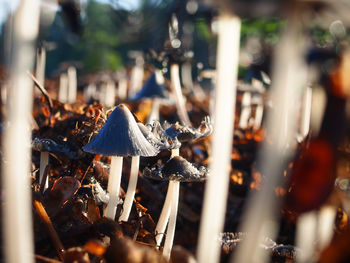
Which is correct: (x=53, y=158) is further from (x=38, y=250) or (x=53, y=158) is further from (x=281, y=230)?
(x=281, y=230)

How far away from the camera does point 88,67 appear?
931 inches

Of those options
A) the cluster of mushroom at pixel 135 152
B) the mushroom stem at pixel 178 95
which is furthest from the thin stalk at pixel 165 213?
the mushroom stem at pixel 178 95

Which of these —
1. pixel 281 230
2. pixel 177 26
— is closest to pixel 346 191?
pixel 281 230

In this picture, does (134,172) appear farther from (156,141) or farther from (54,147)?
(54,147)

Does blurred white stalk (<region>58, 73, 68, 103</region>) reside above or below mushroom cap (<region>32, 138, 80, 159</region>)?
above

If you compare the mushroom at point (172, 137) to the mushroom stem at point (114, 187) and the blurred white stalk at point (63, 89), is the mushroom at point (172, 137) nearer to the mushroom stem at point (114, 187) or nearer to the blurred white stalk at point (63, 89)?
the mushroom stem at point (114, 187)

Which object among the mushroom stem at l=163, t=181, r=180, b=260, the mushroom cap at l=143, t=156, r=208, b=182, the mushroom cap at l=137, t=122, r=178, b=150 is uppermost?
the mushroom cap at l=137, t=122, r=178, b=150

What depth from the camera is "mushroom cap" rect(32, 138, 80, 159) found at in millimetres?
1554

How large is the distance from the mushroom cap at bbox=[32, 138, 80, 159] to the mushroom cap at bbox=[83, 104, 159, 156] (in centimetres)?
34

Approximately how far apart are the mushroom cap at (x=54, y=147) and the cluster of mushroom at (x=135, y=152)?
0.98 feet

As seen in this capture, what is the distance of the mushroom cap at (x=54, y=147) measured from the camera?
155cm

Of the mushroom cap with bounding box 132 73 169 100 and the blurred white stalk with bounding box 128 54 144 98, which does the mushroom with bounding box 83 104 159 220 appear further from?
the blurred white stalk with bounding box 128 54 144 98

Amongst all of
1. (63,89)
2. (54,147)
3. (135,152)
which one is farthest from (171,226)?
(63,89)

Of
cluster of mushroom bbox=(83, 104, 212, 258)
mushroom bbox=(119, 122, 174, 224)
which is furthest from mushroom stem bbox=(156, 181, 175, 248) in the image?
mushroom bbox=(119, 122, 174, 224)
